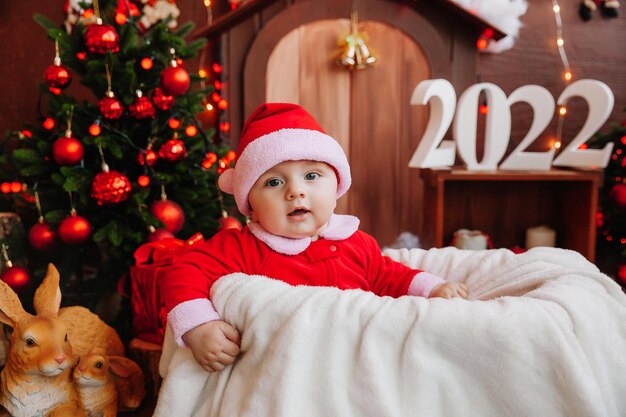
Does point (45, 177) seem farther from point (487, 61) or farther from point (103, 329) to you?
point (487, 61)

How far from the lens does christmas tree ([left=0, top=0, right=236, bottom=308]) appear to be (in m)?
1.55

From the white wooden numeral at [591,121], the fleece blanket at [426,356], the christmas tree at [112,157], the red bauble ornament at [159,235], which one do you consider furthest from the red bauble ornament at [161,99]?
the white wooden numeral at [591,121]

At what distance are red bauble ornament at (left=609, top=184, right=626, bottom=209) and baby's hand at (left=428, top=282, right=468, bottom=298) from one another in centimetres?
121

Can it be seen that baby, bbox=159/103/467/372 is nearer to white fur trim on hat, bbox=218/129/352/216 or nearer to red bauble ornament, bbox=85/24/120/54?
white fur trim on hat, bbox=218/129/352/216

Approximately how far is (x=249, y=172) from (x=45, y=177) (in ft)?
3.13

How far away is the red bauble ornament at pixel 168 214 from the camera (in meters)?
1.59

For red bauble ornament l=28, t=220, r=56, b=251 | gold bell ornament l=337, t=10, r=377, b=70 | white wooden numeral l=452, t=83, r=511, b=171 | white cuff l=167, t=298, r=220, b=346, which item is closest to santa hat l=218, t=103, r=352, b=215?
white cuff l=167, t=298, r=220, b=346

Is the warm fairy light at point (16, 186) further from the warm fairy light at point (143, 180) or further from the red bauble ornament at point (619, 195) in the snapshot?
the red bauble ornament at point (619, 195)

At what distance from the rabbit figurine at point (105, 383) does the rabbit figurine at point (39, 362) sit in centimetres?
2

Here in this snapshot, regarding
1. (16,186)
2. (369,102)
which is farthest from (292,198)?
(369,102)

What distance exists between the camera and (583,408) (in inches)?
29.3

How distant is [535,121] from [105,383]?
5.91 feet

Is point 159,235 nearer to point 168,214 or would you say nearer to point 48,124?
point 168,214

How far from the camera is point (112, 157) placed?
1665 millimetres
